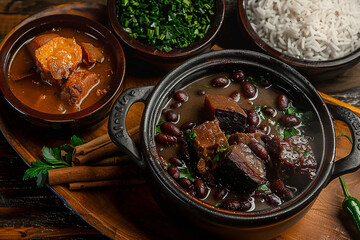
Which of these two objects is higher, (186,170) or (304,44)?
(304,44)

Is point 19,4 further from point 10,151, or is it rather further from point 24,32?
point 10,151

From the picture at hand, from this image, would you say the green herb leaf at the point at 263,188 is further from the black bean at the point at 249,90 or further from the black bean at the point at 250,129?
the black bean at the point at 249,90

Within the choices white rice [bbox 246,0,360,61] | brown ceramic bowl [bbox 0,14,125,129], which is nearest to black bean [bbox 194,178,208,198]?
brown ceramic bowl [bbox 0,14,125,129]

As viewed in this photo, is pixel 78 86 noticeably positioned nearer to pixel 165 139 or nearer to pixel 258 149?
pixel 165 139

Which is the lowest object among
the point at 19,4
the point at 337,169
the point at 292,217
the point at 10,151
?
the point at 10,151

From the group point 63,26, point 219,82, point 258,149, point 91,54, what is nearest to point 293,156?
point 258,149

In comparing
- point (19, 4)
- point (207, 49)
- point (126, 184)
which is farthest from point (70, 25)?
point (126, 184)
